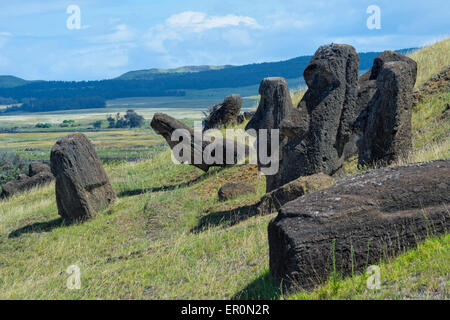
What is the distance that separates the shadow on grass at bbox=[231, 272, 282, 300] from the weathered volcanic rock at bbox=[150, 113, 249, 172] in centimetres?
1311

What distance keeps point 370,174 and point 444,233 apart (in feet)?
4.05

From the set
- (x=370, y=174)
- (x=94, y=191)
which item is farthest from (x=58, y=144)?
(x=370, y=174)

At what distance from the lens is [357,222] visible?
7277 millimetres

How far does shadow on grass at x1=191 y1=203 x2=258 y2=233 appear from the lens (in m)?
13.6

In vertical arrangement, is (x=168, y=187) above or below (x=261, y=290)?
below

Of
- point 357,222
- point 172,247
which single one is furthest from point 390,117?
point 357,222

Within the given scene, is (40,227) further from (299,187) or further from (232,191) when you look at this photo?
(299,187)

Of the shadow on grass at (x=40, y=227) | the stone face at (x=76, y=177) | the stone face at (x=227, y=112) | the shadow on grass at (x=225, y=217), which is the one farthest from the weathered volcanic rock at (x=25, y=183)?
the shadow on grass at (x=225, y=217)

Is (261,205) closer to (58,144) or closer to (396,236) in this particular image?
(396,236)

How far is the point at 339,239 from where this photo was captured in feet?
23.7

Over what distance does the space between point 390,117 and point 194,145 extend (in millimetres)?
9046
